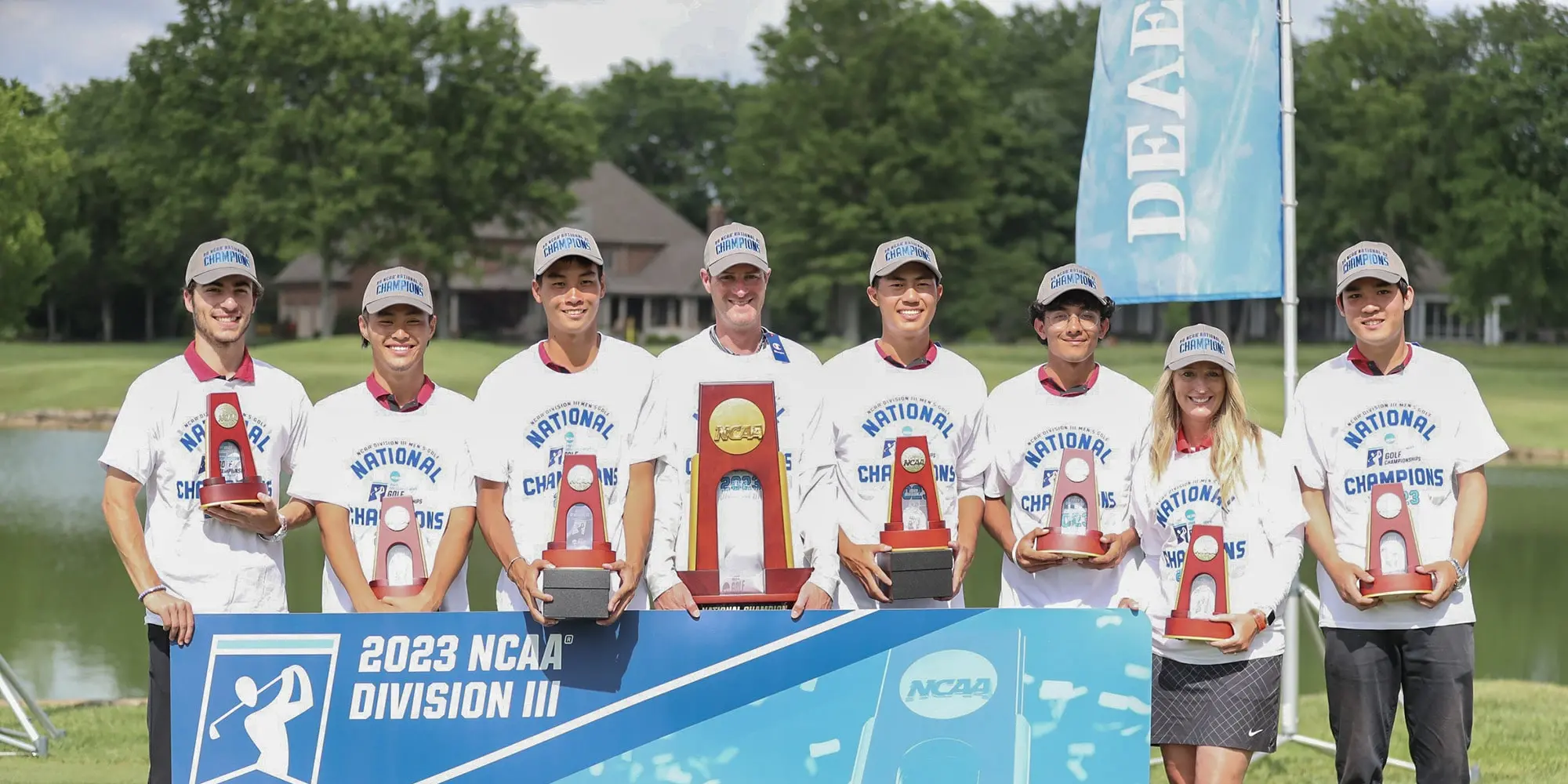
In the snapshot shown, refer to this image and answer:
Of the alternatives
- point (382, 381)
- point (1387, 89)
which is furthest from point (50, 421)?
point (1387, 89)

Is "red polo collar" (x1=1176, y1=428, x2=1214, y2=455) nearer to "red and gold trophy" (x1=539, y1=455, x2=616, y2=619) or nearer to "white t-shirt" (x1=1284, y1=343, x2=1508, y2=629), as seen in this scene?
"white t-shirt" (x1=1284, y1=343, x2=1508, y2=629)

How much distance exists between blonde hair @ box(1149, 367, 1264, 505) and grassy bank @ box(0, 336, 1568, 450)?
1104 inches

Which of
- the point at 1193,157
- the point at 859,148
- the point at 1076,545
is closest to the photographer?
the point at 1076,545

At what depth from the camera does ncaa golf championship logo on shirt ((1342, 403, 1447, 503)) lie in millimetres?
5180

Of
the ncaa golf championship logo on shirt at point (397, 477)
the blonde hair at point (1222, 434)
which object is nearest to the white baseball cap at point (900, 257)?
the blonde hair at point (1222, 434)

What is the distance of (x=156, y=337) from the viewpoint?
5934cm

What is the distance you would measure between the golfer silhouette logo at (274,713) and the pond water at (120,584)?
831 cm

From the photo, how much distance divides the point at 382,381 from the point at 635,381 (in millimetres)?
833

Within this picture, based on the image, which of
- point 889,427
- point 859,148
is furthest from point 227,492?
point 859,148

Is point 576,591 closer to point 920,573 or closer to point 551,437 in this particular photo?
point 551,437

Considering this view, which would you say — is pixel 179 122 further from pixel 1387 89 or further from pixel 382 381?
pixel 382 381

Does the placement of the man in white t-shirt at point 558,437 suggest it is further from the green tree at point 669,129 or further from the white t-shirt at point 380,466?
the green tree at point 669,129

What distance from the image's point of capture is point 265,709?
4.80 metres

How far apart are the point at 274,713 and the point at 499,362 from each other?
36.3m
